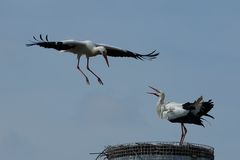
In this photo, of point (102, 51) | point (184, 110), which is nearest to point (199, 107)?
point (184, 110)

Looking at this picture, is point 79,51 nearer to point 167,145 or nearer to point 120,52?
point 120,52

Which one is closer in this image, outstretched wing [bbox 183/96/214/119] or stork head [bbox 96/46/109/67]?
stork head [bbox 96/46/109/67]

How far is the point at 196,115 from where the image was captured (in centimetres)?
11725

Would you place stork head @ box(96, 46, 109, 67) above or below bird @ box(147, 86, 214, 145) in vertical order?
above

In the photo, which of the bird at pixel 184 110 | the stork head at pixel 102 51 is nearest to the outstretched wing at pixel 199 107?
the bird at pixel 184 110

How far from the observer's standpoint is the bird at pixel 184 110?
116 m

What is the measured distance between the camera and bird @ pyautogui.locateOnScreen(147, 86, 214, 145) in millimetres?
115875

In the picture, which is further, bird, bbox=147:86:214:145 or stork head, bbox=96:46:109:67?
bird, bbox=147:86:214:145

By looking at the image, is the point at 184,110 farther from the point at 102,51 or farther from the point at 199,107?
the point at 102,51

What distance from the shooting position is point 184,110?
116750 millimetres

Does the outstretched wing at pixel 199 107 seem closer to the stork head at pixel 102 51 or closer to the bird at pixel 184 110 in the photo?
the bird at pixel 184 110

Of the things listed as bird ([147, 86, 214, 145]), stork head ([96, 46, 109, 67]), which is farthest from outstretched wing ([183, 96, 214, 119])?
stork head ([96, 46, 109, 67])

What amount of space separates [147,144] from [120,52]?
4210cm

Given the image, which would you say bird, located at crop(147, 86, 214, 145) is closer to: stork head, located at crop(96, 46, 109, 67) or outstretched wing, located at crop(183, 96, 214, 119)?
outstretched wing, located at crop(183, 96, 214, 119)
